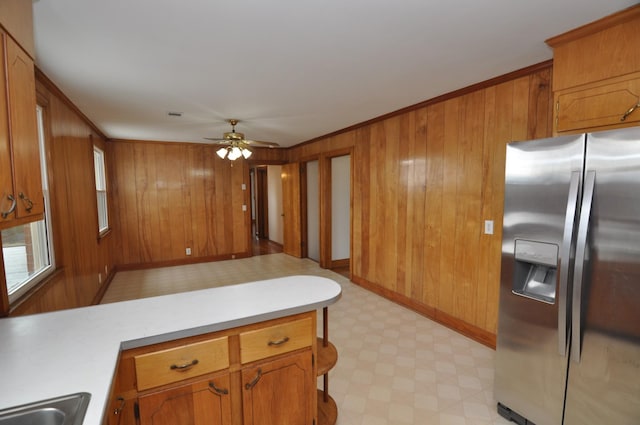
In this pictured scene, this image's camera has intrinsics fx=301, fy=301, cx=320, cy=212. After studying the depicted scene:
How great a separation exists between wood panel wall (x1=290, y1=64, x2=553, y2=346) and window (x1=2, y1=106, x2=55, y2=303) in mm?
3423

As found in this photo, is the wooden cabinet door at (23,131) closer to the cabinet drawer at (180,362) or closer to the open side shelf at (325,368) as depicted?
the cabinet drawer at (180,362)

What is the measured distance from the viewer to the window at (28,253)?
6.48ft

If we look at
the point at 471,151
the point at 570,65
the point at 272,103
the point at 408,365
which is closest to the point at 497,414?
the point at 408,365

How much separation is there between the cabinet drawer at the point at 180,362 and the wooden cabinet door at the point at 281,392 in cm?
16

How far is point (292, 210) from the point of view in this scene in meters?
6.44

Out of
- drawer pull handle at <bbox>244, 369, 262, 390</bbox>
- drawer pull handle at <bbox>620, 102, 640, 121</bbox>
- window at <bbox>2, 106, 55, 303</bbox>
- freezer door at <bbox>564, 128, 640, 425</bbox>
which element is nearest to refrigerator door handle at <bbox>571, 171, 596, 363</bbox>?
freezer door at <bbox>564, 128, 640, 425</bbox>

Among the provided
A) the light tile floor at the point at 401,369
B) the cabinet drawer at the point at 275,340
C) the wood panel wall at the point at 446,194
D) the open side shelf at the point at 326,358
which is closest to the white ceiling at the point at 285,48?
the wood panel wall at the point at 446,194

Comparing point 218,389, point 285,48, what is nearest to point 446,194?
point 285,48

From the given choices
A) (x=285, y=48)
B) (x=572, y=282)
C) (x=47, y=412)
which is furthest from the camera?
(x=285, y=48)

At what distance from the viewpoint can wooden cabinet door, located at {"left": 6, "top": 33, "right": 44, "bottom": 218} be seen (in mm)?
1132

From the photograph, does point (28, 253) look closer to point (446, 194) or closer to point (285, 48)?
point (285, 48)

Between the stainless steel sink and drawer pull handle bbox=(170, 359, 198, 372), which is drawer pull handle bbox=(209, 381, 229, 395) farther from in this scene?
the stainless steel sink

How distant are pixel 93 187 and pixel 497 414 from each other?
15.9 ft

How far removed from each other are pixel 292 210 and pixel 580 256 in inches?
208
